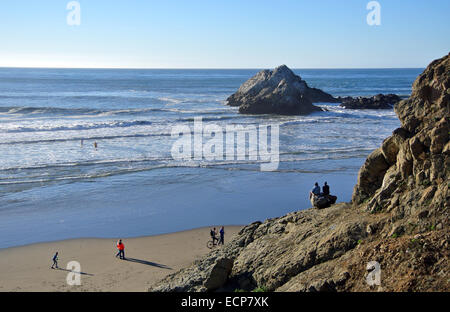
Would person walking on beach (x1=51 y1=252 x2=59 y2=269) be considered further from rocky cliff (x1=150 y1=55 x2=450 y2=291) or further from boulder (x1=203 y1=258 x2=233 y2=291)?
boulder (x1=203 y1=258 x2=233 y2=291)

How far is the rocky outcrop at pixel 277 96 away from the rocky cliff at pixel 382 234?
4836cm

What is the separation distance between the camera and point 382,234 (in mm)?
9391

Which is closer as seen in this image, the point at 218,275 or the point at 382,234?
the point at 382,234

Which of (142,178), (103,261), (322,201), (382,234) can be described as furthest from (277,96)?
(382,234)

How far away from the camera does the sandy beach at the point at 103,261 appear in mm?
14641

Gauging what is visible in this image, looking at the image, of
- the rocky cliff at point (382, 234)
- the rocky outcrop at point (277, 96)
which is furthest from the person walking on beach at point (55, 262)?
the rocky outcrop at point (277, 96)

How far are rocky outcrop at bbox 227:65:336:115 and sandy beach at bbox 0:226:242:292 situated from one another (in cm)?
4270

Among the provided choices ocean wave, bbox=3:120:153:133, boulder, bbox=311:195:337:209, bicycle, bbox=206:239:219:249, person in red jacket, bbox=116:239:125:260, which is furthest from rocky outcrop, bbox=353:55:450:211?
ocean wave, bbox=3:120:153:133

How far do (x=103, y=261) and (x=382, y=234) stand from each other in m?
10.7

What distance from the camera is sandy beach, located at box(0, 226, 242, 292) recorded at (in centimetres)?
1464

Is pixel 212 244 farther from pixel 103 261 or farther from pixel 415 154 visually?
pixel 415 154

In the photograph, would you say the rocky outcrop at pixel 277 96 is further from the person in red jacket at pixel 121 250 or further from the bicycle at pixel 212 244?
the person in red jacket at pixel 121 250
